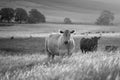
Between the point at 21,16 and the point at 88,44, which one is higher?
the point at 21,16

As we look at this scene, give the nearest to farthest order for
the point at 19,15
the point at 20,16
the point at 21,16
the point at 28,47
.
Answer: the point at 28,47
the point at 21,16
the point at 19,15
the point at 20,16

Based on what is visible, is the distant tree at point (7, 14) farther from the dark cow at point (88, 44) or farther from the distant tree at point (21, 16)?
the dark cow at point (88, 44)

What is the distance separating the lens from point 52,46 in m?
12.3

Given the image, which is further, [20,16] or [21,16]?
[20,16]

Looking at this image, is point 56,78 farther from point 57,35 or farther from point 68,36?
point 57,35

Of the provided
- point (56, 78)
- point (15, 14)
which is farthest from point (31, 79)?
point (15, 14)

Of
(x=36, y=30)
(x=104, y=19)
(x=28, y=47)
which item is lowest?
(x=36, y=30)

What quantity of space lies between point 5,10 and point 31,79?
82843mm

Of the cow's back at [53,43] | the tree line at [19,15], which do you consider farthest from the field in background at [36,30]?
the cow's back at [53,43]

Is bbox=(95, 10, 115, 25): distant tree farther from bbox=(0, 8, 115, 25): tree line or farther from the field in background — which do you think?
the field in background

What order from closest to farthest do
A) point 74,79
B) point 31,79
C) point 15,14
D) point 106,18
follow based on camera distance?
point 74,79 < point 31,79 < point 15,14 < point 106,18

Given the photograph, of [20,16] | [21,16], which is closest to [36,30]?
[21,16]

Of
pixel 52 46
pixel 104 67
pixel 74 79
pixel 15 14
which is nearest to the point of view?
pixel 74 79

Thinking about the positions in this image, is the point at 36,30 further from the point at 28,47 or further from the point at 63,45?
the point at 63,45
